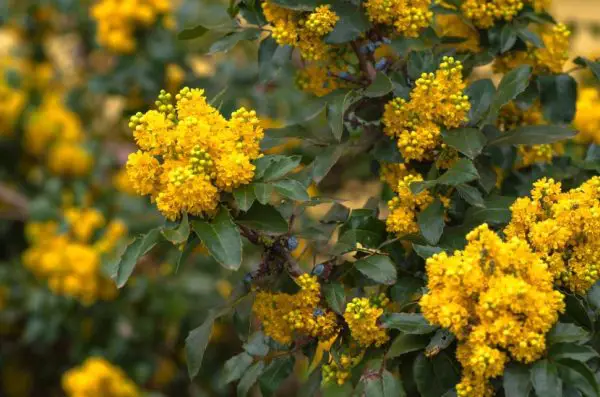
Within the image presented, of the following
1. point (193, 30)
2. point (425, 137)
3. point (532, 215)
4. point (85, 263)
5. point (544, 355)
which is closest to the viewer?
point (544, 355)

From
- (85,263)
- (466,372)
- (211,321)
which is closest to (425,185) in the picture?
(466,372)

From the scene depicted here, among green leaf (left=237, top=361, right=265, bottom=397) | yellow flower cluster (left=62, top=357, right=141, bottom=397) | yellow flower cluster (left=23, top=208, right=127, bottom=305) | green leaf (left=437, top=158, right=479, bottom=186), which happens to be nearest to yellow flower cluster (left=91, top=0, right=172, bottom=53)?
yellow flower cluster (left=23, top=208, right=127, bottom=305)

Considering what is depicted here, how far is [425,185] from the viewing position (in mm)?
1489

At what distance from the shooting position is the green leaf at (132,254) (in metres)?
1.40

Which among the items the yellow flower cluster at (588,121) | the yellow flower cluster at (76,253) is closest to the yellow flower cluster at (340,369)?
the yellow flower cluster at (588,121)

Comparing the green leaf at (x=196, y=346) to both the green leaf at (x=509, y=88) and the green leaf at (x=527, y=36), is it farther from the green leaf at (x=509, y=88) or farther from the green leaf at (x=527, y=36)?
the green leaf at (x=527, y=36)

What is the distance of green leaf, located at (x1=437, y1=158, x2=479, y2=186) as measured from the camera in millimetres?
1467

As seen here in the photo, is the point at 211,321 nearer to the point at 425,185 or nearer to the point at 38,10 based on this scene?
the point at 425,185

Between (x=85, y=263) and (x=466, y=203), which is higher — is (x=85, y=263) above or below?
below

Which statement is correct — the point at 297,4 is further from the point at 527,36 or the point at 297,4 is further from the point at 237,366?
the point at 237,366

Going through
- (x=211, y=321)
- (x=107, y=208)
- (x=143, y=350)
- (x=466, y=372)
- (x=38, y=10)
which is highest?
(x=466, y=372)

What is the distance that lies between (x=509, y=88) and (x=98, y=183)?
75.5 inches

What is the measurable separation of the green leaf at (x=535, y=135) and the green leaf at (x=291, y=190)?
15.9 inches

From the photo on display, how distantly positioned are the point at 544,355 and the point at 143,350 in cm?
189
